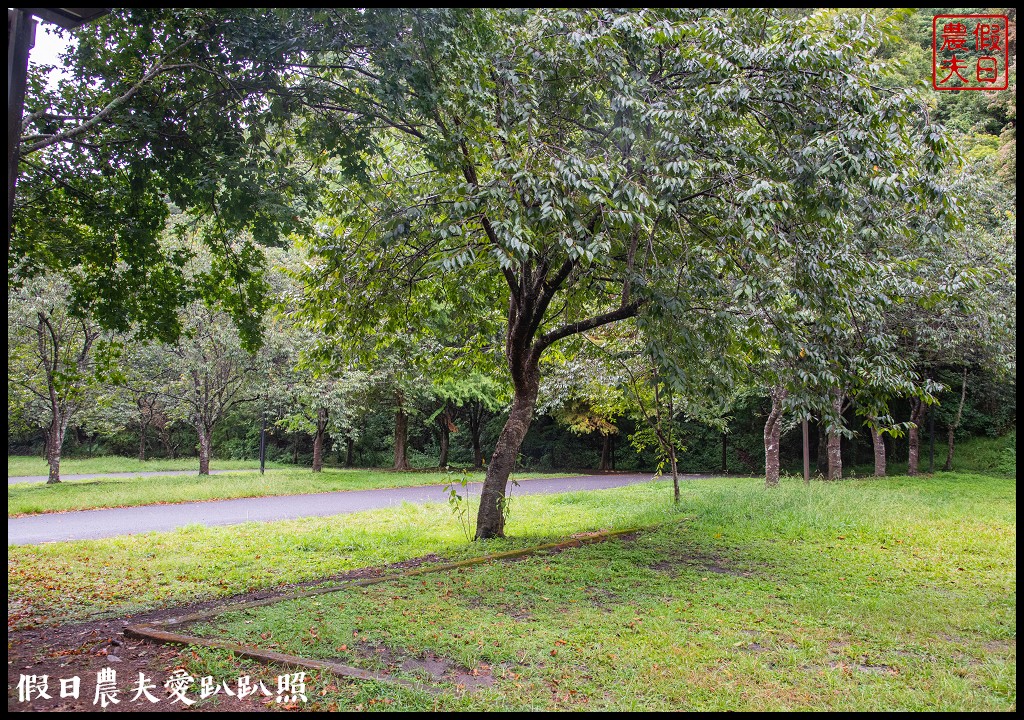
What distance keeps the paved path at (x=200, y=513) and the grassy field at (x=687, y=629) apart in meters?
5.55

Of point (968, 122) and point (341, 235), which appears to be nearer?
point (341, 235)

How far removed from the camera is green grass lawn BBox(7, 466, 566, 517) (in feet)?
39.2

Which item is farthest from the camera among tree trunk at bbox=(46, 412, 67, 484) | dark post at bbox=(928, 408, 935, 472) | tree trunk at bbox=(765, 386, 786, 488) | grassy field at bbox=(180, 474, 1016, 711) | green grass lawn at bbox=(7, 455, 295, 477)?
green grass lawn at bbox=(7, 455, 295, 477)

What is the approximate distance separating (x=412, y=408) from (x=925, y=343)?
542 inches

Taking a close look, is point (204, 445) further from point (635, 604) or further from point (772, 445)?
point (635, 604)

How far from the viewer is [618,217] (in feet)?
18.6

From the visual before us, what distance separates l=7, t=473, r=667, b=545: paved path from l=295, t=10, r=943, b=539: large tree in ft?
17.0

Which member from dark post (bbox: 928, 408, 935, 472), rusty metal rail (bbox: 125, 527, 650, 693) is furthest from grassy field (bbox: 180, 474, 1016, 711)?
dark post (bbox: 928, 408, 935, 472)

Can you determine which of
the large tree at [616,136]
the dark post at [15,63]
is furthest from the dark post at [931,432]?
the dark post at [15,63]

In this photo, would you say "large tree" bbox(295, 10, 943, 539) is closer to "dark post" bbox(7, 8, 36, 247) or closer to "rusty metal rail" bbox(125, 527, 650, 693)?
"dark post" bbox(7, 8, 36, 247)

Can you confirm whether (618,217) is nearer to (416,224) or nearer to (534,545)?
(416,224)

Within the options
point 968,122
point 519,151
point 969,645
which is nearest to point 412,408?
point 519,151

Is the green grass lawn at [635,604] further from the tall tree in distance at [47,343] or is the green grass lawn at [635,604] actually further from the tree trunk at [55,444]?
the tree trunk at [55,444]

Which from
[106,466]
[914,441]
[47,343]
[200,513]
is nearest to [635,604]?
[200,513]
